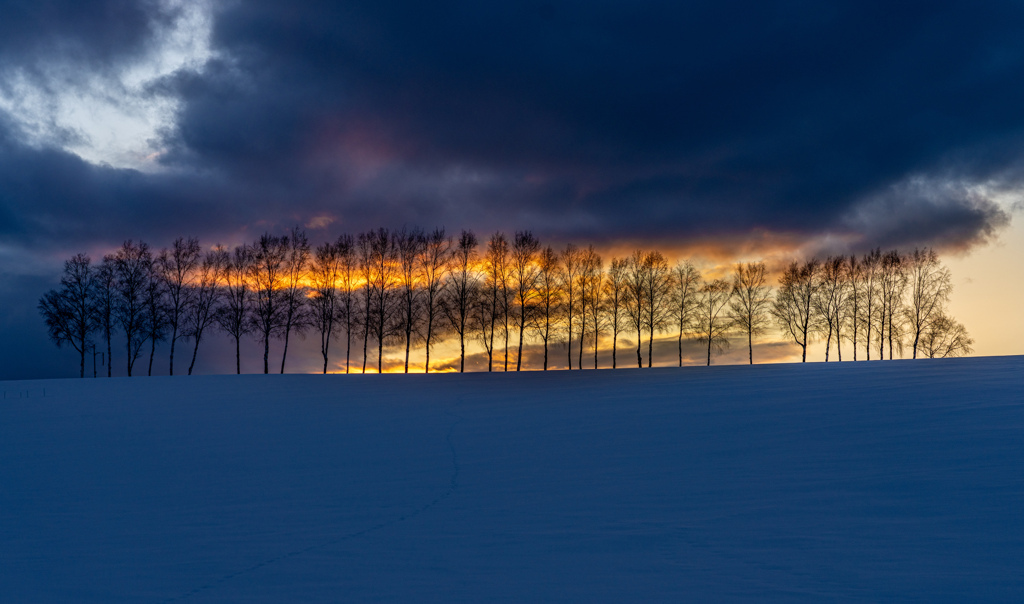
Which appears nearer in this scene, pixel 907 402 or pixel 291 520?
pixel 291 520

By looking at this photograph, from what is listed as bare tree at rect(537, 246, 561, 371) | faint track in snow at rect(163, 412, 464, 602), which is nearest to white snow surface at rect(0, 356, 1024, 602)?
faint track in snow at rect(163, 412, 464, 602)

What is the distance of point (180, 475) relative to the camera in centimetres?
1198

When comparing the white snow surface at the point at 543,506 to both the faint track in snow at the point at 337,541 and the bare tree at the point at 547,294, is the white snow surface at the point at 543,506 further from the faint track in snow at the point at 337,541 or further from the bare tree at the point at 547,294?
the bare tree at the point at 547,294

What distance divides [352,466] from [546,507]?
5249 mm

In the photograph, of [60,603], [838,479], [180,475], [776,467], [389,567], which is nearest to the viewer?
[60,603]

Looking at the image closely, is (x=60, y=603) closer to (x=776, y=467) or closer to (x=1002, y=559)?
(x=1002, y=559)

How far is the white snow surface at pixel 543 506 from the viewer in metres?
6.01

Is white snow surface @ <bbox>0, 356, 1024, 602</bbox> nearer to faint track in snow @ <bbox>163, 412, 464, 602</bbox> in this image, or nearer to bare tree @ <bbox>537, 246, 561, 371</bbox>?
faint track in snow @ <bbox>163, 412, 464, 602</bbox>

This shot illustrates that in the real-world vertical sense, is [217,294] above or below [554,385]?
above

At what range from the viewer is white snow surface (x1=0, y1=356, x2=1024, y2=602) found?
601 cm

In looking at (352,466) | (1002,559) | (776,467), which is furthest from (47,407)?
(1002,559)

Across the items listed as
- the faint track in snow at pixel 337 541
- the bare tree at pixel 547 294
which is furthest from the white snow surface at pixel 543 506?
the bare tree at pixel 547 294

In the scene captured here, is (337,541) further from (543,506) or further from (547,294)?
(547,294)

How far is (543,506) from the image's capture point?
29.0ft
